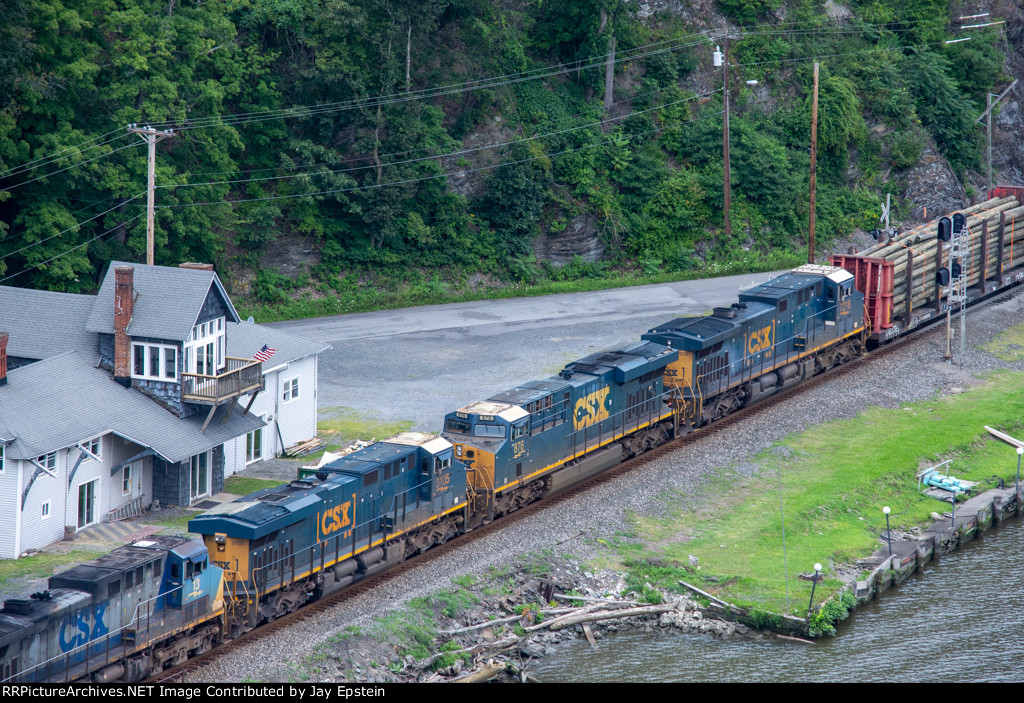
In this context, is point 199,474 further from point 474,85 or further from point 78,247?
point 474,85

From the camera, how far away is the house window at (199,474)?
36688 mm

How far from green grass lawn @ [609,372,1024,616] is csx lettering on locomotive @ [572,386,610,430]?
10.9 feet

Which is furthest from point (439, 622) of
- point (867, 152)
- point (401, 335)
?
point (867, 152)

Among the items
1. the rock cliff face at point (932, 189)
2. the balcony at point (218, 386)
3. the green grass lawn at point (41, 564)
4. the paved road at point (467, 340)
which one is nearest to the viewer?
the green grass lawn at point (41, 564)

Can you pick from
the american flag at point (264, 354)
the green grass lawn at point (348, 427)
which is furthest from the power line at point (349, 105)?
the american flag at point (264, 354)

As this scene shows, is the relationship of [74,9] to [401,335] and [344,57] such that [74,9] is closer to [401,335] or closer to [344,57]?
[344,57]

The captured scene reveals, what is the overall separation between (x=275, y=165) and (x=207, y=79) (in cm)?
563

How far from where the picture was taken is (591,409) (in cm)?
3694

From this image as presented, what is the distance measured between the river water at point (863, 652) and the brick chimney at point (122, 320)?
54.6 ft

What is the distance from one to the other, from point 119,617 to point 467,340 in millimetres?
29764

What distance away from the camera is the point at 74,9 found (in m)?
51.5

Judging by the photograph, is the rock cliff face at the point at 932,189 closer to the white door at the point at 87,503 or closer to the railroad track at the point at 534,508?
the railroad track at the point at 534,508

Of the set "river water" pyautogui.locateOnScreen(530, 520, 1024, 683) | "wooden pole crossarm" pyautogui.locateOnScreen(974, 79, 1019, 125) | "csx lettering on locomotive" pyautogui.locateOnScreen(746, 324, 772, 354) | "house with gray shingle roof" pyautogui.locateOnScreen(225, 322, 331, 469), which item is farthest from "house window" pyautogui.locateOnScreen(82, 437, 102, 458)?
"wooden pole crossarm" pyautogui.locateOnScreen(974, 79, 1019, 125)

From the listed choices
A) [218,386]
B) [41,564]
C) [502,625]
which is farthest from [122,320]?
[502,625]
